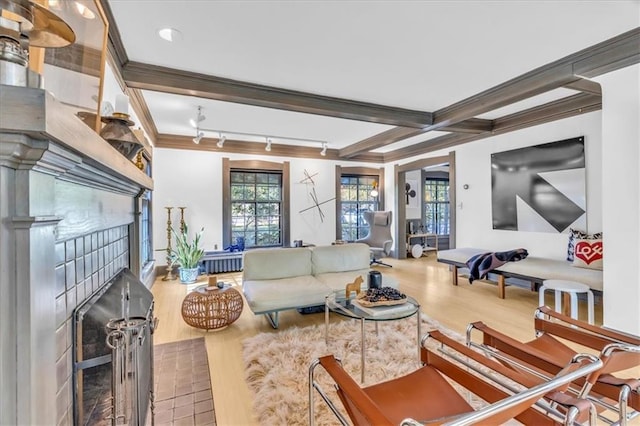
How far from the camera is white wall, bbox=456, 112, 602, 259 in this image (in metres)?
3.76

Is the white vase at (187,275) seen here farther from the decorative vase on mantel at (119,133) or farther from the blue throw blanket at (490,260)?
the blue throw blanket at (490,260)

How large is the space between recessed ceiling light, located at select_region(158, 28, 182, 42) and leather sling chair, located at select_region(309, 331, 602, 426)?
2.47 meters

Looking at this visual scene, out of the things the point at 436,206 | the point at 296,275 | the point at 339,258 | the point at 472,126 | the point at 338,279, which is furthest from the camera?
the point at 436,206

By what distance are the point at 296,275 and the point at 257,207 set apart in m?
3.20

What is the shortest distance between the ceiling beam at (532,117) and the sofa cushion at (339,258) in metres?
3.00

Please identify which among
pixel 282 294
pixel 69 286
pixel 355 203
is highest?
pixel 355 203

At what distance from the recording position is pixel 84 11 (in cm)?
130

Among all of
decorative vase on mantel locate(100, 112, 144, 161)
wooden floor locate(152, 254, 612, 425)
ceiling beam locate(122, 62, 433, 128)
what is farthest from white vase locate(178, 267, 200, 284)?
decorative vase on mantel locate(100, 112, 144, 161)

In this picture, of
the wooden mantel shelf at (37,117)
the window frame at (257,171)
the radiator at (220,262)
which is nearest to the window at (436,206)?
the window frame at (257,171)

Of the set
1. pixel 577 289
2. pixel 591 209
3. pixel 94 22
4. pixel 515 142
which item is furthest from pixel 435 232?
pixel 94 22

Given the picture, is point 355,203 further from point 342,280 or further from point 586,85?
point 586,85

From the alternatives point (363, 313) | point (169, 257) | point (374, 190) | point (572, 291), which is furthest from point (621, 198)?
point (169, 257)

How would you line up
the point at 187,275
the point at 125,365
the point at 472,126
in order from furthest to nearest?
the point at 187,275, the point at 472,126, the point at 125,365

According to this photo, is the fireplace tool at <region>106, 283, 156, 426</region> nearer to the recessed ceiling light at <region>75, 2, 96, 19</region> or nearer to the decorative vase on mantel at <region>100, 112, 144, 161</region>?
the decorative vase on mantel at <region>100, 112, 144, 161</region>
